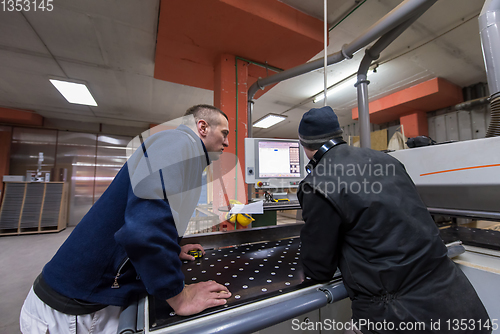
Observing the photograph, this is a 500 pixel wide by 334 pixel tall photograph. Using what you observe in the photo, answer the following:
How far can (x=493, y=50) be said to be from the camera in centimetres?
117

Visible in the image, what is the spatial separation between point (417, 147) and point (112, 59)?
163 inches

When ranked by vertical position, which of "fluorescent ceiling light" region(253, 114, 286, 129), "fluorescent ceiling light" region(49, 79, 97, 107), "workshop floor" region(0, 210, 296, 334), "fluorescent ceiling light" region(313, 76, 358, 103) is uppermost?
"fluorescent ceiling light" region(313, 76, 358, 103)

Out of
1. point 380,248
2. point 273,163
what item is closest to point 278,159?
point 273,163

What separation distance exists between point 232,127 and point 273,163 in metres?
1.01

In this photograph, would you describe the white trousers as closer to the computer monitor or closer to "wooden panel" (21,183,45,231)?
the computer monitor

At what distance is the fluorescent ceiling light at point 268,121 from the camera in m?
6.47

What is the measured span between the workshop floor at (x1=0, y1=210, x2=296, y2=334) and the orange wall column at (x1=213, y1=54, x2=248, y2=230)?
2308 mm

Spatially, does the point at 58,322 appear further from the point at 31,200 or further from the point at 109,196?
the point at 31,200

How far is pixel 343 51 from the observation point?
214cm

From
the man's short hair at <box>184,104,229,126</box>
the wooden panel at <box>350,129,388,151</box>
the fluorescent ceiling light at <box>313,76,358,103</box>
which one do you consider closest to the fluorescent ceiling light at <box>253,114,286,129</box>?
the fluorescent ceiling light at <box>313,76,358,103</box>

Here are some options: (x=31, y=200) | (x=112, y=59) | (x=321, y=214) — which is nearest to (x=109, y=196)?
(x=321, y=214)

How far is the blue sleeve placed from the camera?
0.59 meters

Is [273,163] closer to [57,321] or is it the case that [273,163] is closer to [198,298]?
[198,298]

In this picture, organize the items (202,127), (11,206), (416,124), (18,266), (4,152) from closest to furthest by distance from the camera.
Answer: (202,127) < (18,266) < (11,206) < (416,124) < (4,152)
